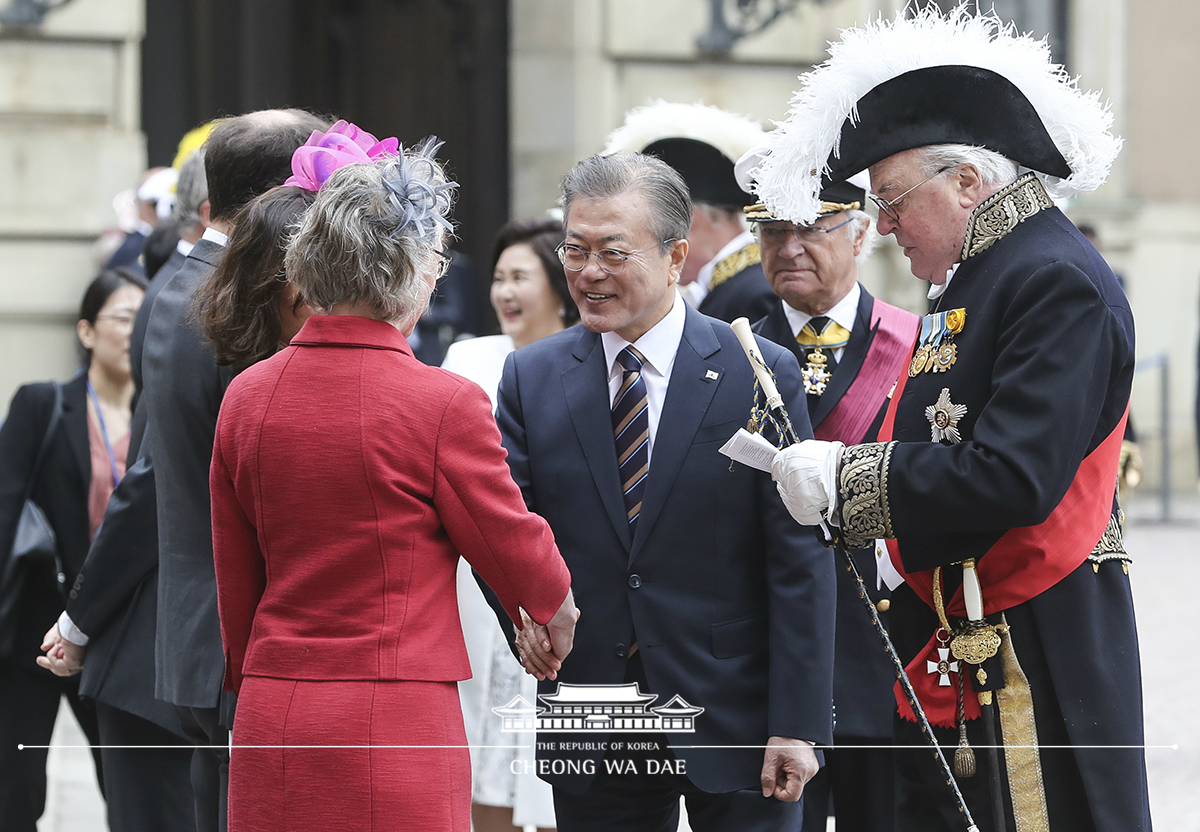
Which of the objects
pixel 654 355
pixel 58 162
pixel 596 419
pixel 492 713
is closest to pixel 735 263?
pixel 492 713

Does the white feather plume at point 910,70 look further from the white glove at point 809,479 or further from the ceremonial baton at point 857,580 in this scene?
the white glove at point 809,479

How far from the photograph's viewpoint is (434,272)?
273cm

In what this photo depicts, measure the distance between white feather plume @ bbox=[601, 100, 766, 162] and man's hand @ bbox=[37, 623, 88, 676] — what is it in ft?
7.78

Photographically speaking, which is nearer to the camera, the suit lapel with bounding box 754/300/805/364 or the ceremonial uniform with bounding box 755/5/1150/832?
the ceremonial uniform with bounding box 755/5/1150/832

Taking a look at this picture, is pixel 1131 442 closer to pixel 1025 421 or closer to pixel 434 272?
pixel 1025 421

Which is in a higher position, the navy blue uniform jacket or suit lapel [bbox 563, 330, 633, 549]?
suit lapel [bbox 563, 330, 633, 549]

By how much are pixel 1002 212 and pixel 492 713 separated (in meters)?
2.28

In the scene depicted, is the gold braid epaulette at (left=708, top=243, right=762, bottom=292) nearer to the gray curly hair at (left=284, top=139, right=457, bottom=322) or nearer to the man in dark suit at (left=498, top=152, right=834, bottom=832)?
the man in dark suit at (left=498, top=152, right=834, bottom=832)

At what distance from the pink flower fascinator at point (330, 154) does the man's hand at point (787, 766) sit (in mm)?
1405

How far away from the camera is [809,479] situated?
9.08ft

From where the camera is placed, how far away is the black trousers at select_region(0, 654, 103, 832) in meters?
4.25

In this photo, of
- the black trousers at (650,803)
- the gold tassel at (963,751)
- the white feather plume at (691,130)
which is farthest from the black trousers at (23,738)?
the gold tassel at (963,751)

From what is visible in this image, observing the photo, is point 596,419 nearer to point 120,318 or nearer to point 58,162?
point 120,318

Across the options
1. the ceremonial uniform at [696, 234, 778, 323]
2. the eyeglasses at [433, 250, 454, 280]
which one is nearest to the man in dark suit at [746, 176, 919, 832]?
the ceremonial uniform at [696, 234, 778, 323]
